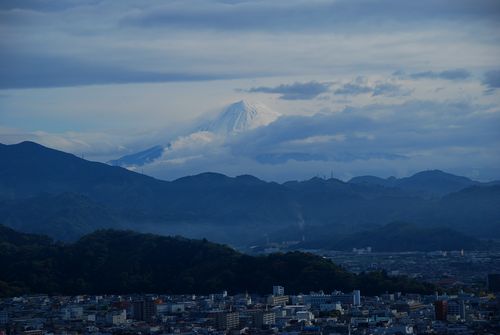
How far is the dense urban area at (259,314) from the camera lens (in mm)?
29156

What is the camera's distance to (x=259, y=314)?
31922mm

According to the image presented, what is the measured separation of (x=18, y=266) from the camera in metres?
46.0

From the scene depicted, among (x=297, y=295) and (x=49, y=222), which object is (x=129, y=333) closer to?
(x=297, y=295)

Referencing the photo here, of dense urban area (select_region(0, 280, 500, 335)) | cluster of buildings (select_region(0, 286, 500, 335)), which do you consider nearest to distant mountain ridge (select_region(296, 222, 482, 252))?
dense urban area (select_region(0, 280, 500, 335))

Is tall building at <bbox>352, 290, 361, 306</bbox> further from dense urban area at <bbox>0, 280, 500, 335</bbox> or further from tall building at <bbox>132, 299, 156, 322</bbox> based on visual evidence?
tall building at <bbox>132, 299, 156, 322</bbox>

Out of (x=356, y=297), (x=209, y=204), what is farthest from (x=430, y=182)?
(x=356, y=297)

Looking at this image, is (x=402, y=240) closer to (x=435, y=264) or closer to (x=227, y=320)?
(x=435, y=264)

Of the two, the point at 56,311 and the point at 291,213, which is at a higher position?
the point at 291,213

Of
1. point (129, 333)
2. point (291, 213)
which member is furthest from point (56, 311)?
point (291, 213)

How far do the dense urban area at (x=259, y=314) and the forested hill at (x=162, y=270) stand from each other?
64.3 inches

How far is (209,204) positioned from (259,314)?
81529mm

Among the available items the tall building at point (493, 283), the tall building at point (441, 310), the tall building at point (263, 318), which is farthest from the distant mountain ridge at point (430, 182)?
the tall building at point (263, 318)

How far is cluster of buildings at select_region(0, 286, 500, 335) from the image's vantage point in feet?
95.5

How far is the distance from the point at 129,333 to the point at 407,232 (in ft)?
163
